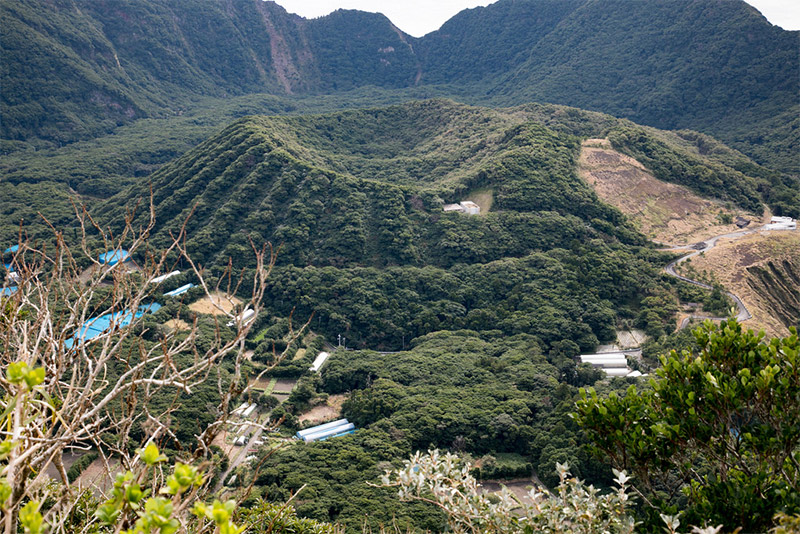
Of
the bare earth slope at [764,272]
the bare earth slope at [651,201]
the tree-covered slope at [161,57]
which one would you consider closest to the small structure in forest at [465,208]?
the bare earth slope at [651,201]

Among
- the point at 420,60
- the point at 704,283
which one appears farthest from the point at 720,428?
the point at 420,60

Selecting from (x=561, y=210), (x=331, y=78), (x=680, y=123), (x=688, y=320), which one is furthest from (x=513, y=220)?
(x=331, y=78)

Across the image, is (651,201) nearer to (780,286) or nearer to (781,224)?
(781,224)

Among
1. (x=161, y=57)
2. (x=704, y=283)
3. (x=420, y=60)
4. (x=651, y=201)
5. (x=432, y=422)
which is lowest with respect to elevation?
(x=432, y=422)

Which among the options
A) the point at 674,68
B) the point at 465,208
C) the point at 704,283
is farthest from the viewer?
the point at 674,68

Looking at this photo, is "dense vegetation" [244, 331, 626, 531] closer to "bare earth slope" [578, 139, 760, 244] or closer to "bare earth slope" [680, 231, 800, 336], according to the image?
"bare earth slope" [680, 231, 800, 336]

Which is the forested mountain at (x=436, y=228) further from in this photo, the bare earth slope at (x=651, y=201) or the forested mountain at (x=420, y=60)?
the forested mountain at (x=420, y=60)

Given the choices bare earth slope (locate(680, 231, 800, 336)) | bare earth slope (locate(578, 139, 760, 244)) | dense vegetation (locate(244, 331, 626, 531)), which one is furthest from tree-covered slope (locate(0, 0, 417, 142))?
bare earth slope (locate(680, 231, 800, 336))
